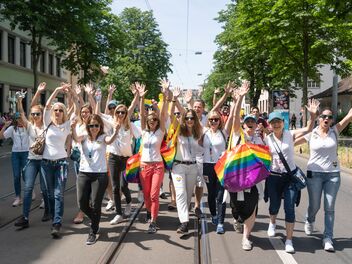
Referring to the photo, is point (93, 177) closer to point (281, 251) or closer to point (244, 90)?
point (244, 90)

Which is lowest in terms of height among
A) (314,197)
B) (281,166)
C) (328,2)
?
(314,197)

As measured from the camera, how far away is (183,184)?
6488 mm

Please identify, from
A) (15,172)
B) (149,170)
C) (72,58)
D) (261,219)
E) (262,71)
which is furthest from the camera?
(262,71)

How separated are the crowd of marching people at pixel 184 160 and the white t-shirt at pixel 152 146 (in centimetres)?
1

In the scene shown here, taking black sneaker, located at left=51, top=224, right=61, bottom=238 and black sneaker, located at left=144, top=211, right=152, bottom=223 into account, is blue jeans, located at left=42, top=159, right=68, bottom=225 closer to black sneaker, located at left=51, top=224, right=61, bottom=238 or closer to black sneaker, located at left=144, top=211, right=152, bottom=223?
black sneaker, located at left=51, top=224, right=61, bottom=238

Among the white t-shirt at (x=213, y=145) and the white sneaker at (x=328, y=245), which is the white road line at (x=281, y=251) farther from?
the white t-shirt at (x=213, y=145)

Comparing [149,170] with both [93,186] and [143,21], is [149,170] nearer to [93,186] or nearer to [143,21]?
[93,186]

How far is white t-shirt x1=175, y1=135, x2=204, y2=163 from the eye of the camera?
6.56 meters

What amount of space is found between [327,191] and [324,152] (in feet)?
1.63

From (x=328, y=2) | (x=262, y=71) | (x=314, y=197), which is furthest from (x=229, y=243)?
(x=262, y=71)

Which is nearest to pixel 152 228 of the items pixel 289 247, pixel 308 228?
pixel 289 247

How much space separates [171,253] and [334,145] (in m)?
2.47

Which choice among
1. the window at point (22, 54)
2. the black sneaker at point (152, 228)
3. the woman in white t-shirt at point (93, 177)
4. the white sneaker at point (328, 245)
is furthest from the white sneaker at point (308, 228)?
the window at point (22, 54)

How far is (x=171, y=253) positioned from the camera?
5441 mm
